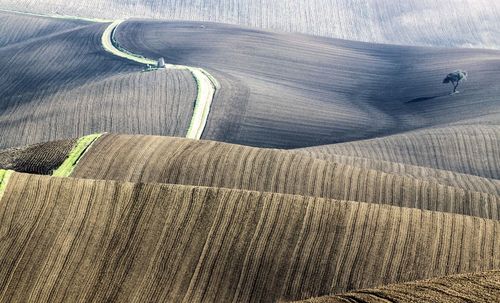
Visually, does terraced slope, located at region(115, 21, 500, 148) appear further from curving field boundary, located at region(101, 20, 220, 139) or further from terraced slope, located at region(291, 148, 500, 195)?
terraced slope, located at region(291, 148, 500, 195)

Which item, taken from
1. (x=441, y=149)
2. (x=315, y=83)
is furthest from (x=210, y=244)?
(x=315, y=83)

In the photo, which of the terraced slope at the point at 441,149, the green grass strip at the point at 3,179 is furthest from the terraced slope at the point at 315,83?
the green grass strip at the point at 3,179

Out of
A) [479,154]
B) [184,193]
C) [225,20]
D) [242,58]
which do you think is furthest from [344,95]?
[225,20]

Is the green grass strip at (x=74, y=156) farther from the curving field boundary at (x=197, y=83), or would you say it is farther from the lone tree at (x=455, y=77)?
the lone tree at (x=455, y=77)

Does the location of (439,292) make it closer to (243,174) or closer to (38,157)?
(243,174)

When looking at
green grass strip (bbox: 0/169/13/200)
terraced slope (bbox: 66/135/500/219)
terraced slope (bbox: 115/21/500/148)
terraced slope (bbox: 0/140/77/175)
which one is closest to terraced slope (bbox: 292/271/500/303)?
terraced slope (bbox: 66/135/500/219)

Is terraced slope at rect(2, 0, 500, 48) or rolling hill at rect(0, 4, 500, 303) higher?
terraced slope at rect(2, 0, 500, 48)
